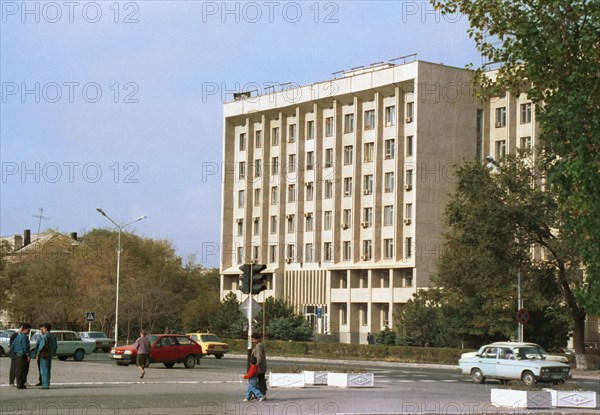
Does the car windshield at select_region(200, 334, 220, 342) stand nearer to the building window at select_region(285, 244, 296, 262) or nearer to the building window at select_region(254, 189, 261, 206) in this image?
the building window at select_region(285, 244, 296, 262)

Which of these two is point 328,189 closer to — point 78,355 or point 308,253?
point 308,253

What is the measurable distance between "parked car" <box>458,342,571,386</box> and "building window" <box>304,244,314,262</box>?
173 ft

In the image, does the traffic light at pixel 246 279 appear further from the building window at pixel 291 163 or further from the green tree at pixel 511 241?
the building window at pixel 291 163

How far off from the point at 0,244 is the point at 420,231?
158ft

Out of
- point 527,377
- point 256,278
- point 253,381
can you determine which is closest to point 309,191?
point 527,377

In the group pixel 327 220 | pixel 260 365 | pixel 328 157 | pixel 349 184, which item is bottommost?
pixel 260 365

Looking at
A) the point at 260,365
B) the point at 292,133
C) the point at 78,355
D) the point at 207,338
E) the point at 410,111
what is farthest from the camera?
the point at 292,133

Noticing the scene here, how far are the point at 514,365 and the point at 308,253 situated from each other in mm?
55820

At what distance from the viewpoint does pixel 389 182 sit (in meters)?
84.1

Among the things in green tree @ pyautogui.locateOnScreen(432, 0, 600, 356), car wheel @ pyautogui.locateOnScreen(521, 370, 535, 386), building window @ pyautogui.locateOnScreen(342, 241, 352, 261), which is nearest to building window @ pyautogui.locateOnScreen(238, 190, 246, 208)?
building window @ pyautogui.locateOnScreen(342, 241, 352, 261)

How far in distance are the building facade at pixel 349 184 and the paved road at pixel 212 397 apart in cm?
4434

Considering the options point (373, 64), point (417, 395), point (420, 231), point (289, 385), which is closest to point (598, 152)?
point (417, 395)

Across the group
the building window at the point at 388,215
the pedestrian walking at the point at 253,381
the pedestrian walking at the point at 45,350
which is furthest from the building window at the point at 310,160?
the pedestrian walking at the point at 253,381

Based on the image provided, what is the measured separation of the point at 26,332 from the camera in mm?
28547
